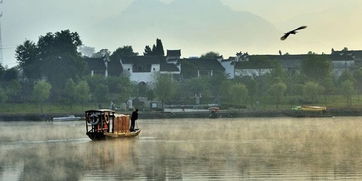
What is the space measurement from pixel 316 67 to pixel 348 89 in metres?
15.1

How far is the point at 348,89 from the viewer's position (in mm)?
141750

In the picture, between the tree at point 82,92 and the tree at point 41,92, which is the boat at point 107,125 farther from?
the tree at point 41,92

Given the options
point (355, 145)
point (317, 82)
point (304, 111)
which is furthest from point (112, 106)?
point (355, 145)

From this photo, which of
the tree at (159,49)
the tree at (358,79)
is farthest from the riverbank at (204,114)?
the tree at (159,49)

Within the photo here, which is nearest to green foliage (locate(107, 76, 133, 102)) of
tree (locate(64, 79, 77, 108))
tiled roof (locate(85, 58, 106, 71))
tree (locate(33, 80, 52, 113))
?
tree (locate(64, 79, 77, 108))

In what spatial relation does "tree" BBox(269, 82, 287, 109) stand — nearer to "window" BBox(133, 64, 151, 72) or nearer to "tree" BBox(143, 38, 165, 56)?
"window" BBox(133, 64, 151, 72)

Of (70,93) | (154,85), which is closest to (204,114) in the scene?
(70,93)

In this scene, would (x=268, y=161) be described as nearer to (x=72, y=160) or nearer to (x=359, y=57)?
(x=72, y=160)

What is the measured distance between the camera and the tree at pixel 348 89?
141875mm

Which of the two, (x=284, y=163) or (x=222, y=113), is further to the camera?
(x=222, y=113)

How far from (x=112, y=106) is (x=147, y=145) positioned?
73.2 metres

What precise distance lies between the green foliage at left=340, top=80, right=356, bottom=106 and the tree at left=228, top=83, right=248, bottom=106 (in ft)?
59.8

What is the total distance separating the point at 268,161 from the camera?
43656 mm

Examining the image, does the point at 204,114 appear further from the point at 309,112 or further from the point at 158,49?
the point at 158,49
